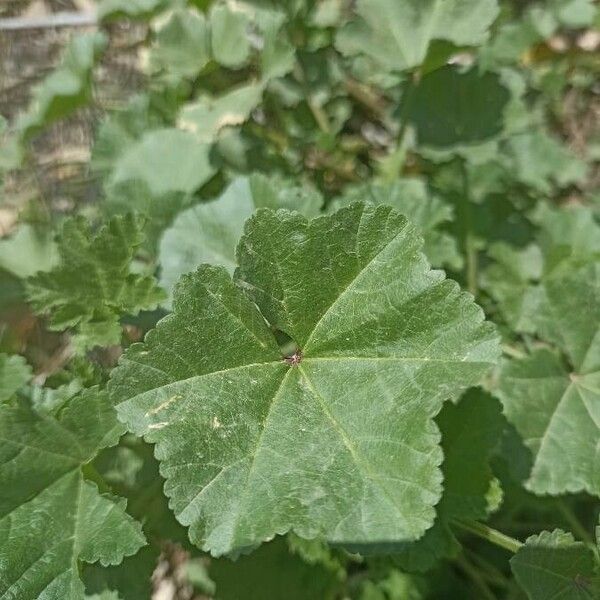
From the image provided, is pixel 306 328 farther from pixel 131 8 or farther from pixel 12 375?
pixel 131 8

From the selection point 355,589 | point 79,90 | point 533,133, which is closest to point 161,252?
point 79,90

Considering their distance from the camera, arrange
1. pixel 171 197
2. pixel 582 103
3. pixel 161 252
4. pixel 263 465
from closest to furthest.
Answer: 1. pixel 263 465
2. pixel 161 252
3. pixel 171 197
4. pixel 582 103

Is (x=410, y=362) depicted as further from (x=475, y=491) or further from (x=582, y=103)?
(x=582, y=103)

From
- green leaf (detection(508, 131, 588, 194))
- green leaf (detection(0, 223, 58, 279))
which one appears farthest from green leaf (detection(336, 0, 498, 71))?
green leaf (detection(0, 223, 58, 279))

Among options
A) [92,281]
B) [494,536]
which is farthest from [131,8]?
[494,536]

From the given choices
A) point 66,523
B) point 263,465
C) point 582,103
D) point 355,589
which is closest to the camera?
point 263,465

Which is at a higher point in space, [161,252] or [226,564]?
[161,252]
